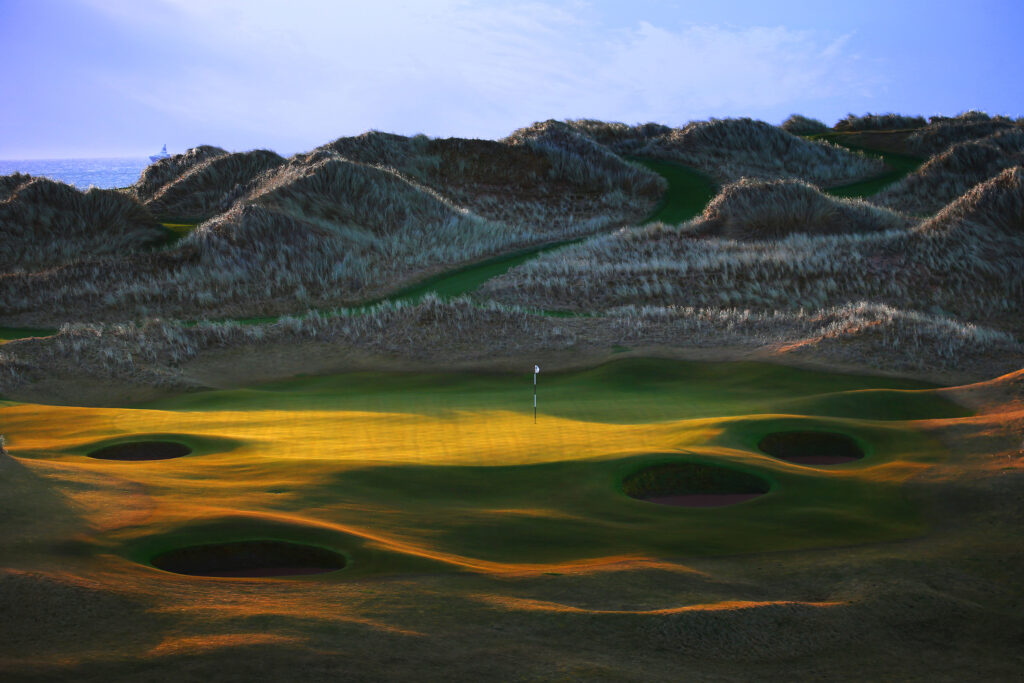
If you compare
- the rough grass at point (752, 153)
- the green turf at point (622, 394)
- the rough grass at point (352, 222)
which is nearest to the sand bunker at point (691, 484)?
the green turf at point (622, 394)

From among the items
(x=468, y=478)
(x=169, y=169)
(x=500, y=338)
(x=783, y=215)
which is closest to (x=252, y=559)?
(x=468, y=478)

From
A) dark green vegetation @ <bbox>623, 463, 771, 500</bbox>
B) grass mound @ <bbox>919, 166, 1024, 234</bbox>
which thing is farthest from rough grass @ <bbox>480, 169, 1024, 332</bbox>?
dark green vegetation @ <bbox>623, 463, 771, 500</bbox>

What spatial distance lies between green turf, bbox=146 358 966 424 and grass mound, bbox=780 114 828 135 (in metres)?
36.6

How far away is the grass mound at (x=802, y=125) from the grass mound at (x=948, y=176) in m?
12.4

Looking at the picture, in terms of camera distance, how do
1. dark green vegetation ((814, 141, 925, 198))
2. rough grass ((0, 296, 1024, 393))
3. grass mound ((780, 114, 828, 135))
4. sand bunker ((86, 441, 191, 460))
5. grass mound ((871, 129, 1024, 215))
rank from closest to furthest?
sand bunker ((86, 441, 191, 460)) < rough grass ((0, 296, 1024, 393)) < grass mound ((871, 129, 1024, 215)) < dark green vegetation ((814, 141, 925, 198)) < grass mound ((780, 114, 828, 135))

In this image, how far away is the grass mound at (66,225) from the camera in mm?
23844

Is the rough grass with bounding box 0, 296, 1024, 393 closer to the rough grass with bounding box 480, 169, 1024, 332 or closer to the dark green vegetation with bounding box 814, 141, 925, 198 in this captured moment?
the rough grass with bounding box 480, 169, 1024, 332

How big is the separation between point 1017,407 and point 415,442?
6.52 m

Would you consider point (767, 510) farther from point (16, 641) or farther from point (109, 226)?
point (109, 226)

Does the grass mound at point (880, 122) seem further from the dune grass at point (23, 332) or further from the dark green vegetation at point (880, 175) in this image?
the dune grass at point (23, 332)

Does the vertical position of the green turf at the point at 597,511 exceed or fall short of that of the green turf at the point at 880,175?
it falls short

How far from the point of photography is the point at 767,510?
21.0ft

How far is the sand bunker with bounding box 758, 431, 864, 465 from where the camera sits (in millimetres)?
8172

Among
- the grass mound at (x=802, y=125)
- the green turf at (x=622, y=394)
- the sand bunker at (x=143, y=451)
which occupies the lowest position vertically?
the sand bunker at (x=143, y=451)
